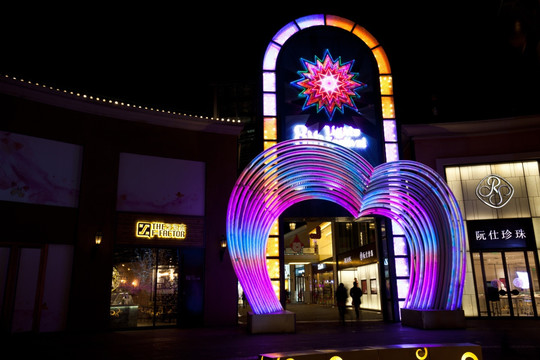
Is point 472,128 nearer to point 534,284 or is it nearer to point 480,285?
point 480,285

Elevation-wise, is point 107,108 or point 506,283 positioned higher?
point 107,108

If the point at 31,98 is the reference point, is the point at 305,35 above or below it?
above

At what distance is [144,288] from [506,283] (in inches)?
521

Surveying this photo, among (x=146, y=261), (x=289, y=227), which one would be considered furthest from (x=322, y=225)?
(x=146, y=261)

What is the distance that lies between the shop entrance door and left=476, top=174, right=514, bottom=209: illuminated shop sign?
195 centimetres

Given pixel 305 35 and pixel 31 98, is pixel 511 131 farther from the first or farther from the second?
pixel 31 98

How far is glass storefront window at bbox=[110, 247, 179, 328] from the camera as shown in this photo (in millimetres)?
14422

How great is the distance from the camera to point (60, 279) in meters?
13.4

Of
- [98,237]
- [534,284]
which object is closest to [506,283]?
[534,284]

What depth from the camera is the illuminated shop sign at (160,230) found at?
14898 millimetres

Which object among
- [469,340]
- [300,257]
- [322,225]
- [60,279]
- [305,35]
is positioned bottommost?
[469,340]

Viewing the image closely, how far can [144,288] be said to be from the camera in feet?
48.9

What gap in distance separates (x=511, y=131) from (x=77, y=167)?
1614 cm

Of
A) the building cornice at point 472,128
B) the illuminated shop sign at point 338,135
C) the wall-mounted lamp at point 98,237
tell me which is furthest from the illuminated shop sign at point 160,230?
the building cornice at point 472,128
